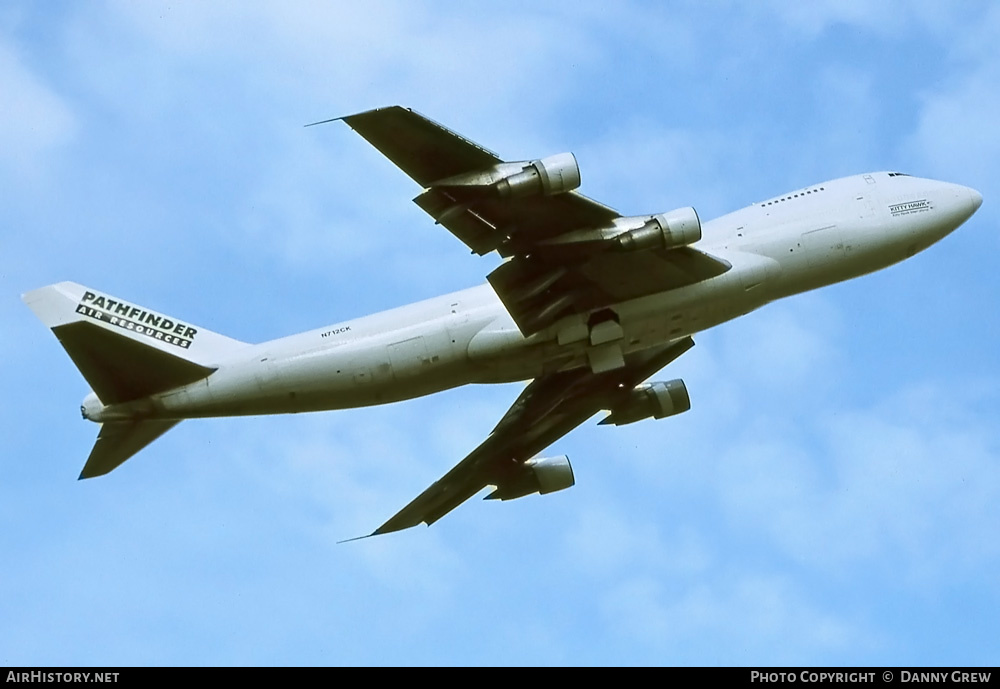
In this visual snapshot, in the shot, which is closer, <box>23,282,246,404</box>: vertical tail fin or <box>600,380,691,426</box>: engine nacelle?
<box>23,282,246,404</box>: vertical tail fin

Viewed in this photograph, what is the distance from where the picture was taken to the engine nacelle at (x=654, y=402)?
4397cm

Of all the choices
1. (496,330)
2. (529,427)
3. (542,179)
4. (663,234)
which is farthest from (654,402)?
(542,179)

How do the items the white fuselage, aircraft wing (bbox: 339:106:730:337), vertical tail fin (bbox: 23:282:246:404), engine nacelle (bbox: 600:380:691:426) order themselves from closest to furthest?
aircraft wing (bbox: 339:106:730:337)
vertical tail fin (bbox: 23:282:246:404)
the white fuselage
engine nacelle (bbox: 600:380:691:426)

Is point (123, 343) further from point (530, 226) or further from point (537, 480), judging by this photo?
point (537, 480)

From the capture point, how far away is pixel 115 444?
37812 mm

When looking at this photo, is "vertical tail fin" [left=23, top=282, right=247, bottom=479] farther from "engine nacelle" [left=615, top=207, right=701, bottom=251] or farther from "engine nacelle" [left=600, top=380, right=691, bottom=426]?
"engine nacelle" [left=600, top=380, right=691, bottom=426]

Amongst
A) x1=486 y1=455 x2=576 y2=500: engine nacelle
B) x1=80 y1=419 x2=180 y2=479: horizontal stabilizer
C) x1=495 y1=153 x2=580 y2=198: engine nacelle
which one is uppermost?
x1=495 y1=153 x2=580 y2=198: engine nacelle

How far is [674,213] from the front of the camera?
36375 mm

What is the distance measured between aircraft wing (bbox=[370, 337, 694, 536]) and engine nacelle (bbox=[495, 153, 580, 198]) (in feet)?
36.1

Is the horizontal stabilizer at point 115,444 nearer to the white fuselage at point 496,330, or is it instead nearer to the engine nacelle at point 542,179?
the white fuselage at point 496,330

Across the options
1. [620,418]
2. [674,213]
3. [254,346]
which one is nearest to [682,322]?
[674,213]

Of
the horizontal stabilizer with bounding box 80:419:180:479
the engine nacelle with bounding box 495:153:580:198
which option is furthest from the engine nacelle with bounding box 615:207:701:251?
the horizontal stabilizer with bounding box 80:419:180:479

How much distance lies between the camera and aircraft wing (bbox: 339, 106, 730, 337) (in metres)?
32.8
